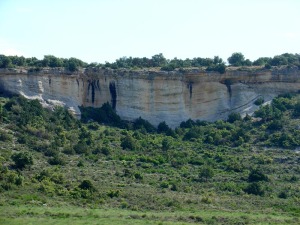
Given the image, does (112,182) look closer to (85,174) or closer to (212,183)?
(85,174)

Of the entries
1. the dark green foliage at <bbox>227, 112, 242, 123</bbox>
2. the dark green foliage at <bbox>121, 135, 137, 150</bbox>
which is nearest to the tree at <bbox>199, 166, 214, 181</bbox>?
the dark green foliage at <bbox>121, 135, 137, 150</bbox>

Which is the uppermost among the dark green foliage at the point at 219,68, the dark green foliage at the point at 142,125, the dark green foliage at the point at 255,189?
the dark green foliage at the point at 219,68

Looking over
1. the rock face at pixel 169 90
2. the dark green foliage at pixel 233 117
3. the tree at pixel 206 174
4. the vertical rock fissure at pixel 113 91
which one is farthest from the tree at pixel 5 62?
the tree at pixel 206 174

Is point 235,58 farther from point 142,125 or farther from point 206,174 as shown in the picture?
point 206,174

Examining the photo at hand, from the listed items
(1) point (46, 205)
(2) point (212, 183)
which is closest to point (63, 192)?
(1) point (46, 205)

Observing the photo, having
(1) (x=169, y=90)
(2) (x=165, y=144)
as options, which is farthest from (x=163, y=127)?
(2) (x=165, y=144)

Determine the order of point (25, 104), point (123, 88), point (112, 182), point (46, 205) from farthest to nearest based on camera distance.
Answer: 1. point (123, 88)
2. point (25, 104)
3. point (112, 182)
4. point (46, 205)

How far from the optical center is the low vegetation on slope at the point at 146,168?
105 ft

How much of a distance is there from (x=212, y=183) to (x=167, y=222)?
11.2m

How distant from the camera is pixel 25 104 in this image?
166ft

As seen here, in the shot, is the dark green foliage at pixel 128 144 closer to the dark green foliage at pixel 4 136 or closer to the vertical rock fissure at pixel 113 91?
the vertical rock fissure at pixel 113 91

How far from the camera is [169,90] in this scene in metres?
57.5

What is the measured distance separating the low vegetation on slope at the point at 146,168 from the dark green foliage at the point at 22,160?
0.06 meters

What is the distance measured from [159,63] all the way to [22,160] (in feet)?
94.9
